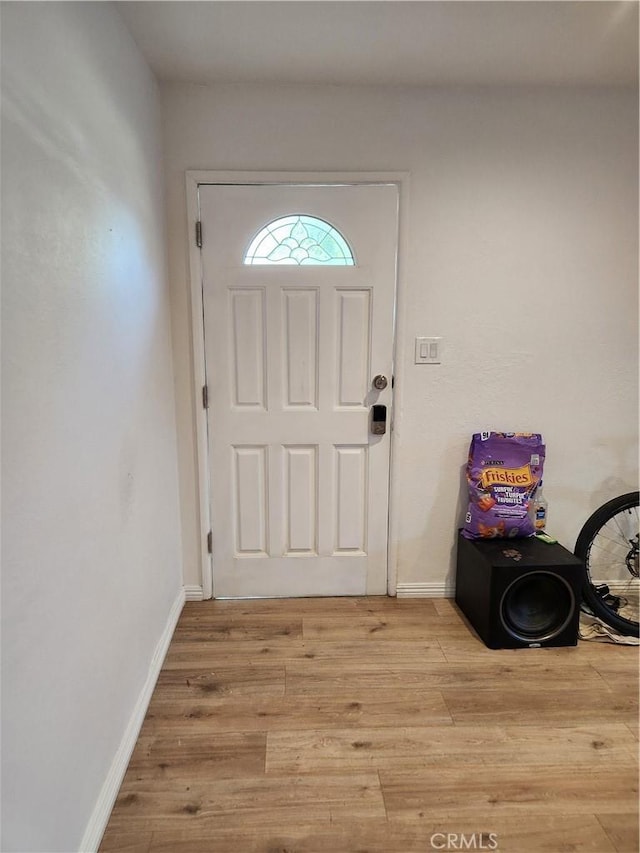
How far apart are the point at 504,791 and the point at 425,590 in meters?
1.11

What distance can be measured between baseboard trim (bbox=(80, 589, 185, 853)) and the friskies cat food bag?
4.84 ft

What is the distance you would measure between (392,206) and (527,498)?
58.2 inches

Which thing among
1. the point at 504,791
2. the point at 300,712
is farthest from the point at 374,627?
the point at 504,791

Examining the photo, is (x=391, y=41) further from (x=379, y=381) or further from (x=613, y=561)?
(x=613, y=561)

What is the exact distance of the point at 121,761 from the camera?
5.02 feet

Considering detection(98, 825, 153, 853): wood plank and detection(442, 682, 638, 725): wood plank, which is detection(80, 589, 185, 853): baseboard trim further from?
detection(442, 682, 638, 725): wood plank

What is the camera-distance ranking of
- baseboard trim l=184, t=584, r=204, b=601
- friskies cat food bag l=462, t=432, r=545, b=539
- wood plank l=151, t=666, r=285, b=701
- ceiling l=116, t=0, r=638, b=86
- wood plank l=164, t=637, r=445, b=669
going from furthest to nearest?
baseboard trim l=184, t=584, r=204, b=601
friskies cat food bag l=462, t=432, r=545, b=539
wood plank l=164, t=637, r=445, b=669
wood plank l=151, t=666, r=285, b=701
ceiling l=116, t=0, r=638, b=86

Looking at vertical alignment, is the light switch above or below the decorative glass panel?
below

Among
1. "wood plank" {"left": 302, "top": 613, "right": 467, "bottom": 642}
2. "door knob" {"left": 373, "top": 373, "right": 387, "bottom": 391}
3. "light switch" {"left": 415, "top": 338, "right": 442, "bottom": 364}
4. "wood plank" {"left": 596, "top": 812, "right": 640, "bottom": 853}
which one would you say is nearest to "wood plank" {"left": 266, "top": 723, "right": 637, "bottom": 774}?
"wood plank" {"left": 596, "top": 812, "right": 640, "bottom": 853}

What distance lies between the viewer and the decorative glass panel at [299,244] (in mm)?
2271

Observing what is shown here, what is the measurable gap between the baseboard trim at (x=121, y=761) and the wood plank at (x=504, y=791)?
0.80 metres

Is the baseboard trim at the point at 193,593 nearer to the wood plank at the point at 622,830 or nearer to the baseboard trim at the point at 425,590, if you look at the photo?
the baseboard trim at the point at 425,590

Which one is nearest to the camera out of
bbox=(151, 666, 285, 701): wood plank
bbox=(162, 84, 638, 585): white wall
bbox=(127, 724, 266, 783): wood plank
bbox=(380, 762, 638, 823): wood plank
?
bbox=(380, 762, 638, 823): wood plank

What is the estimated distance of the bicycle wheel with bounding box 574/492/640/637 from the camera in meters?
2.24
